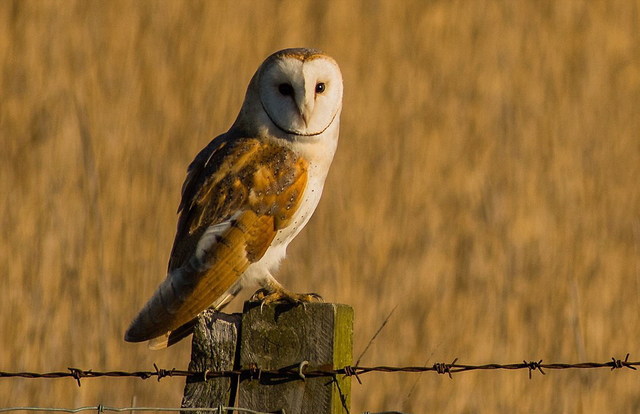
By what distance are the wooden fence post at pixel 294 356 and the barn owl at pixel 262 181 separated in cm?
58

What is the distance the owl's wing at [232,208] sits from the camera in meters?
2.70

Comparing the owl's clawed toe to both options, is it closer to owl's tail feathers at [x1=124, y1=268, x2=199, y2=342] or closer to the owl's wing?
the owl's wing

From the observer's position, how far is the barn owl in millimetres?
2775

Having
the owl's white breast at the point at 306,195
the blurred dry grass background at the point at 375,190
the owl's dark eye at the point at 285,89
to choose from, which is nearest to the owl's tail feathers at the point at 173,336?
the owl's white breast at the point at 306,195

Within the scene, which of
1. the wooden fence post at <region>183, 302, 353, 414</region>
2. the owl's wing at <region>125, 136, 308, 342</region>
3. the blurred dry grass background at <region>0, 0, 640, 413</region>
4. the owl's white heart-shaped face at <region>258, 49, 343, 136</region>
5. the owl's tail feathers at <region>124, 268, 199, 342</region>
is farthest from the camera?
the blurred dry grass background at <region>0, 0, 640, 413</region>

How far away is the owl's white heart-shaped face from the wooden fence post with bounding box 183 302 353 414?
975 mm

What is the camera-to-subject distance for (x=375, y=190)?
16.3 feet

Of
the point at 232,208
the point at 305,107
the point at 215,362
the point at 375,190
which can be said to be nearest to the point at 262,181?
the point at 232,208

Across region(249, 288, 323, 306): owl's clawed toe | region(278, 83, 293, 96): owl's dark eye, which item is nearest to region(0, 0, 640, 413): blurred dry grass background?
region(249, 288, 323, 306): owl's clawed toe

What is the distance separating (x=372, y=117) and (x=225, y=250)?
2559 millimetres

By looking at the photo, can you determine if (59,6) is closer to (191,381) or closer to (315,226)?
(315,226)

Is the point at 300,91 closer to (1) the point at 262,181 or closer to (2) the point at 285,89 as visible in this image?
(2) the point at 285,89

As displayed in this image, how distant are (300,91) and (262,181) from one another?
0.83 ft

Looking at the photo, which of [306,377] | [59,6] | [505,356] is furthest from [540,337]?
[306,377]
